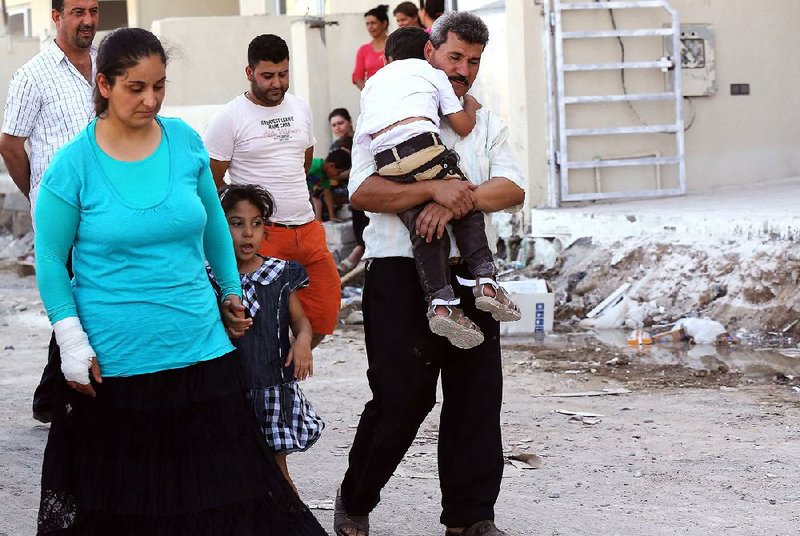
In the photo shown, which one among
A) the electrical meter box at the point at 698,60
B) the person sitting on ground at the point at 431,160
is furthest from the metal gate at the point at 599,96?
the person sitting on ground at the point at 431,160

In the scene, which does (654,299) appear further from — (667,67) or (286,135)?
(286,135)

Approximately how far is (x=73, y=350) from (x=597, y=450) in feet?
10.00

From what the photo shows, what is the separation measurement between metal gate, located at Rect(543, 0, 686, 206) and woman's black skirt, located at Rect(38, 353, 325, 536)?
799cm

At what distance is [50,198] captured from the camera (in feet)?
11.4

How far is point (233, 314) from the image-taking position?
3.87 meters

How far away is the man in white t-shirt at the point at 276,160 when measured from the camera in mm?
5965

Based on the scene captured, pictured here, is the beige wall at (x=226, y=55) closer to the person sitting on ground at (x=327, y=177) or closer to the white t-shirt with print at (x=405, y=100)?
the person sitting on ground at (x=327, y=177)

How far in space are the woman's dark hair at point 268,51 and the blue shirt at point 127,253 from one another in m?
2.37

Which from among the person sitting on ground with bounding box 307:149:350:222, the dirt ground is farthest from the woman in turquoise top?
the person sitting on ground with bounding box 307:149:350:222

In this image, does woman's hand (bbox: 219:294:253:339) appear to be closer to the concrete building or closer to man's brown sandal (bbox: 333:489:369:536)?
man's brown sandal (bbox: 333:489:369:536)

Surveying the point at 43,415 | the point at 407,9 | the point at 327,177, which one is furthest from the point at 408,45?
the point at 327,177

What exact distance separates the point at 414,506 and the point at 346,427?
155 cm

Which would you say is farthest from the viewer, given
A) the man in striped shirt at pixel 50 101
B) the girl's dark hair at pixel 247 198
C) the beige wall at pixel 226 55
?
the beige wall at pixel 226 55

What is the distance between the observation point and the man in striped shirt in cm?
531
